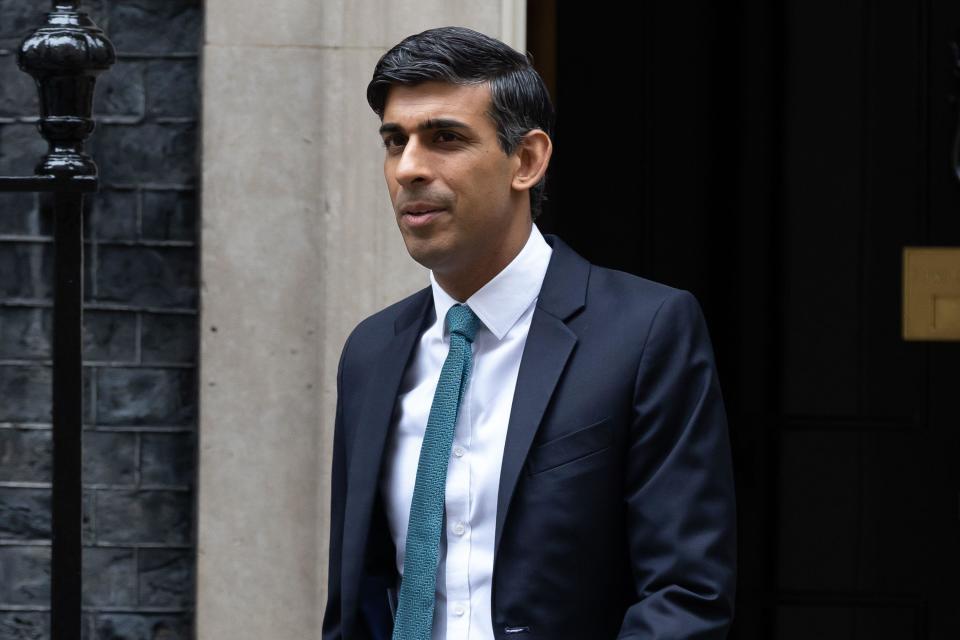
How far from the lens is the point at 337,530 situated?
2.57 meters

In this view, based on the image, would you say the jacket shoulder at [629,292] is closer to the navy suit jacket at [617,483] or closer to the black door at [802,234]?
the navy suit jacket at [617,483]

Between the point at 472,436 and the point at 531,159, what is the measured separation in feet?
1.44

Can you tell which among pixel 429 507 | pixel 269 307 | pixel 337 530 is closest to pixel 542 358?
pixel 429 507

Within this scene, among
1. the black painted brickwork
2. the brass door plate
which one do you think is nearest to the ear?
the black painted brickwork

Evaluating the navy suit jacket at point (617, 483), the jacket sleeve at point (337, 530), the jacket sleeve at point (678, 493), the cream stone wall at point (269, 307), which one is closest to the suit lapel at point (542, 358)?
the navy suit jacket at point (617, 483)

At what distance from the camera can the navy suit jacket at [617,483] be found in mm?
2104

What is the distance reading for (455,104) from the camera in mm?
2199

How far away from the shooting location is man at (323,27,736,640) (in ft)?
7.02

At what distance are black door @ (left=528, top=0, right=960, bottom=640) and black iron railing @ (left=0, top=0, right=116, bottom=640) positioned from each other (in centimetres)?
169

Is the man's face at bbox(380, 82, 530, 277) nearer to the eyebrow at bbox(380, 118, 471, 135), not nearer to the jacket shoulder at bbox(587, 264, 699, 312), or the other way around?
the eyebrow at bbox(380, 118, 471, 135)

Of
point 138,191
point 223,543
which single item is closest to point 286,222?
point 138,191

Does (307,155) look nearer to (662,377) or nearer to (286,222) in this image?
(286,222)

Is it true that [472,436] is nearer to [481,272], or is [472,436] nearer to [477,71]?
[481,272]

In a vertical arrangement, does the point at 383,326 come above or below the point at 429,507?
above
